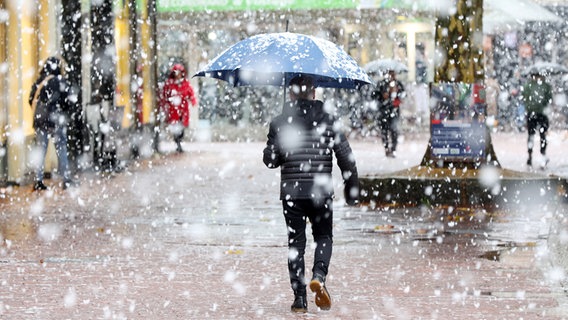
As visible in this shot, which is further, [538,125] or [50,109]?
[538,125]

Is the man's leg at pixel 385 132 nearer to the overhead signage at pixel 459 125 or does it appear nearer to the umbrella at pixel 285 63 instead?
the overhead signage at pixel 459 125

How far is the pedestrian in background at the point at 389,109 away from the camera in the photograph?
82.9 feet

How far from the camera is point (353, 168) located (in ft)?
26.5

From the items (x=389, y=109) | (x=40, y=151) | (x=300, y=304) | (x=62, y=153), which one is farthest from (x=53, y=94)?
(x=389, y=109)

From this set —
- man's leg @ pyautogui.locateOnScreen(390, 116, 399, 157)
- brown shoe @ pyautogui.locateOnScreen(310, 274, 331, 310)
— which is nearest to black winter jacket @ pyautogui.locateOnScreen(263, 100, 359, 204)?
brown shoe @ pyautogui.locateOnScreen(310, 274, 331, 310)

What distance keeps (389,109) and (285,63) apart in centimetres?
1727

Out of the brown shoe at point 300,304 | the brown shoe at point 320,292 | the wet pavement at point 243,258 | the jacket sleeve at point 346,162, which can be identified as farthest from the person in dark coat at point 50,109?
the brown shoe at point 320,292

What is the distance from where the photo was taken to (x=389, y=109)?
26.0 meters

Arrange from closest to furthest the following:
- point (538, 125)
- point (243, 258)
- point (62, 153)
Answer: point (243, 258)
point (62, 153)
point (538, 125)

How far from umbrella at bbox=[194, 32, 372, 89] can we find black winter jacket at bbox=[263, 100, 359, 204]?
61cm

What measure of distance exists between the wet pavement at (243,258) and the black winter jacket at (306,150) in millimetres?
743

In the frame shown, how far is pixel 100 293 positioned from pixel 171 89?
19.4 m

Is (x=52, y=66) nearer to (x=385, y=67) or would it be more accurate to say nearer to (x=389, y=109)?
(x=389, y=109)

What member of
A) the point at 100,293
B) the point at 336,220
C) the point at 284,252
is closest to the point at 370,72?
the point at 336,220
